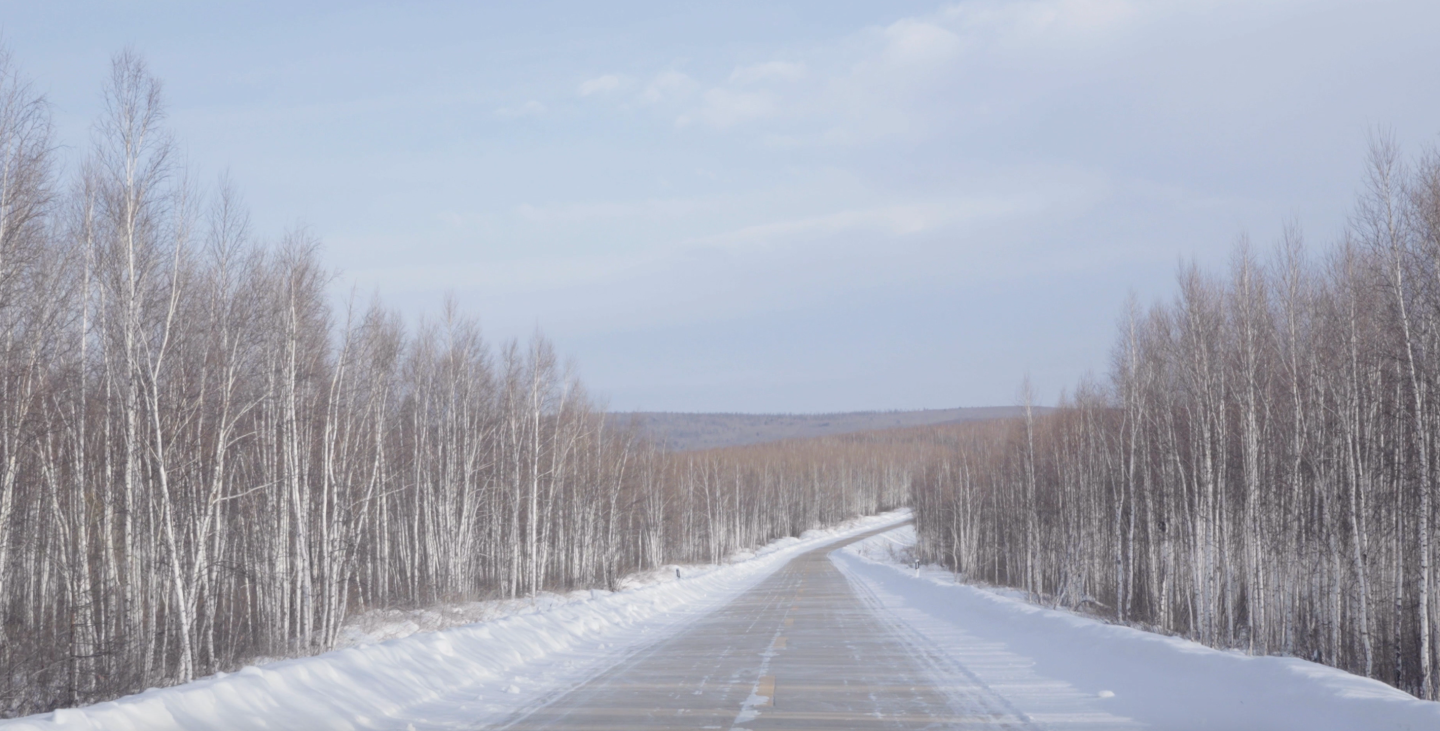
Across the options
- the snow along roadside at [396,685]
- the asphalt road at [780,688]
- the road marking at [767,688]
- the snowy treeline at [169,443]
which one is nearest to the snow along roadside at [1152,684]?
the asphalt road at [780,688]

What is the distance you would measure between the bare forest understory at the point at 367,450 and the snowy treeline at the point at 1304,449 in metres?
0.13

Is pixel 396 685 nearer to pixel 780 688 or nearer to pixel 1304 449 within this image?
pixel 780 688

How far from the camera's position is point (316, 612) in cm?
2398

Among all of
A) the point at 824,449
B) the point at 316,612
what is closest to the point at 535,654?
the point at 316,612

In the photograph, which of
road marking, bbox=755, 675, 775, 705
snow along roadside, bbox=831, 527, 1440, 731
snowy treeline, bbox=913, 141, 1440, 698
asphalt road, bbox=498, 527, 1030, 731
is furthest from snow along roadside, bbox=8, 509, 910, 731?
snowy treeline, bbox=913, 141, 1440, 698

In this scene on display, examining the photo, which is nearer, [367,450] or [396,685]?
[396,685]

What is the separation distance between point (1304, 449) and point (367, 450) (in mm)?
26033

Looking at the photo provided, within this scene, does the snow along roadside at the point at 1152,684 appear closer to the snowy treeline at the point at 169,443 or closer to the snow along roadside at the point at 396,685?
the snow along roadside at the point at 396,685

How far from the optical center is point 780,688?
33.9 feet

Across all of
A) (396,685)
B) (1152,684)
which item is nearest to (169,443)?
(396,685)

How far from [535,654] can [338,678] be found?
4.92 metres

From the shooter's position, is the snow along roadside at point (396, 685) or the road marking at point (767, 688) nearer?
the snow along roadside at point (396, 685)

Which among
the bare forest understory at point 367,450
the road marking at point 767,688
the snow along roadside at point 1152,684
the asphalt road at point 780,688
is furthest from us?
the bare forest understory at point 367,450

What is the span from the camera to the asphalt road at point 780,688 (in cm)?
842
